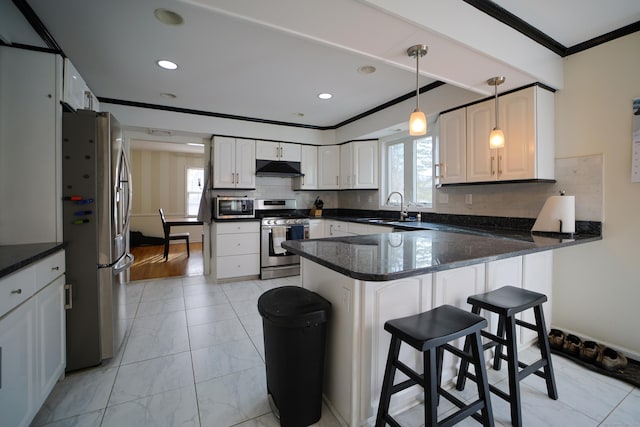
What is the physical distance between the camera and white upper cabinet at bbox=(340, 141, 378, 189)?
14.6ft

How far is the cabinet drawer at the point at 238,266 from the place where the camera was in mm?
4012

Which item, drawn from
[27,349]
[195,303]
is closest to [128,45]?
[27,349]

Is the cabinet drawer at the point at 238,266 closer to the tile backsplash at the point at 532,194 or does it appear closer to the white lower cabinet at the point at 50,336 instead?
the white lower cabinet at the point at 50,336

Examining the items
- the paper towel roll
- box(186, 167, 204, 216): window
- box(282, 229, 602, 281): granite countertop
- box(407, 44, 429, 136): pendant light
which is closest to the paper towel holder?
the paper towel roll

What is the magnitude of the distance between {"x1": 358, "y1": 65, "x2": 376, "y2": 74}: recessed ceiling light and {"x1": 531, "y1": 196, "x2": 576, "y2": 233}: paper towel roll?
1909mm

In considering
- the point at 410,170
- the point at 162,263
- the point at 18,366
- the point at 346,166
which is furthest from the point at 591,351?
the point at 162,263

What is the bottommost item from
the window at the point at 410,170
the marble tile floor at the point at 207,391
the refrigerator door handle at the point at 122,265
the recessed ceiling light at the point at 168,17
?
the marble tile floor at the point at 207,391

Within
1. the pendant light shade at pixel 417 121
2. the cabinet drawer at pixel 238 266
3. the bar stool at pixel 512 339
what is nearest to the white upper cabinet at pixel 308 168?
the cabinet drawer at pixel 238 266

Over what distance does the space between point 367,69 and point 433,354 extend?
2.53m

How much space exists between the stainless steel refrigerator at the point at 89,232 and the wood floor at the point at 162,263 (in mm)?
2500

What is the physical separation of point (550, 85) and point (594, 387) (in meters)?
2.26

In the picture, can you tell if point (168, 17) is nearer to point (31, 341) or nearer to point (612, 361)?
point (31, 341)

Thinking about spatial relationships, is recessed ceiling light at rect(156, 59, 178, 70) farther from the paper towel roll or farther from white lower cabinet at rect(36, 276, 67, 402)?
the paper towel roll

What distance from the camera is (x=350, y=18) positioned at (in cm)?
149
